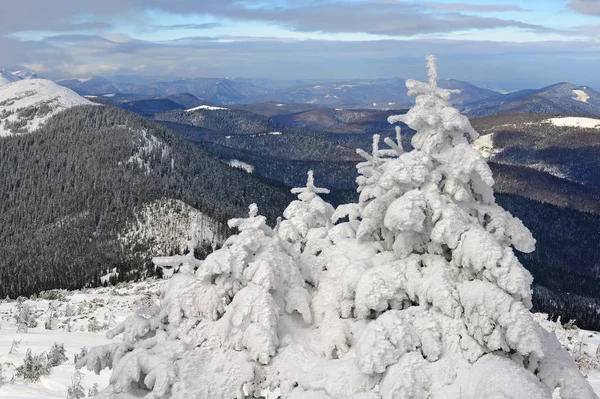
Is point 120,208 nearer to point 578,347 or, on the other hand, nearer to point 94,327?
point 94,327

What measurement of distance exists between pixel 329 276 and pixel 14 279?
9672cm

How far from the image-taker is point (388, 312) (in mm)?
8844

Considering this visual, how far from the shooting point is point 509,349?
26.5ft

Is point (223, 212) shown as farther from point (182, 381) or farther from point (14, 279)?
point (182, 381)

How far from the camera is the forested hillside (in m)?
102

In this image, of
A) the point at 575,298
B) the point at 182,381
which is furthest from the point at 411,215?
the point at 575,298

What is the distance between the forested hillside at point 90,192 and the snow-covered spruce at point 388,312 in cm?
8429

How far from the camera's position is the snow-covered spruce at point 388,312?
26.5ft

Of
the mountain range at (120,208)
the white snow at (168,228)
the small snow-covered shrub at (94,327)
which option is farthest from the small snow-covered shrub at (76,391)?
the white snow at (168,228)

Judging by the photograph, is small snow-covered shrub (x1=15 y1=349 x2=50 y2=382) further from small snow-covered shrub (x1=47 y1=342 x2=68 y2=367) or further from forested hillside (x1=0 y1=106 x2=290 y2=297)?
forested hillside (x1=0 y1=106 x2=290 y2=297)

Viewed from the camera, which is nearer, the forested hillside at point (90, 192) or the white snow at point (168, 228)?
the forested hillside at point (90, 192)

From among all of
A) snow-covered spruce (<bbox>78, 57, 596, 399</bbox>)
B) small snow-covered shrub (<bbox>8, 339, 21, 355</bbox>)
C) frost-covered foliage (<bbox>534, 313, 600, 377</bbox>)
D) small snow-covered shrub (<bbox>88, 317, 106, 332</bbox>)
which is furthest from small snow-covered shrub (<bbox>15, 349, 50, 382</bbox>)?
frost-covered foliage (<bbox>534, 313, 600, 377</bbox>)

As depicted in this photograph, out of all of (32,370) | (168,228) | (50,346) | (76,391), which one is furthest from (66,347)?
(168,228)

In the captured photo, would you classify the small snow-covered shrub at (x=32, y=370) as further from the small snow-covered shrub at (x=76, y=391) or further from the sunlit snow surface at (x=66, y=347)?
the small snow-covered shrub at (x=76, y=391)
